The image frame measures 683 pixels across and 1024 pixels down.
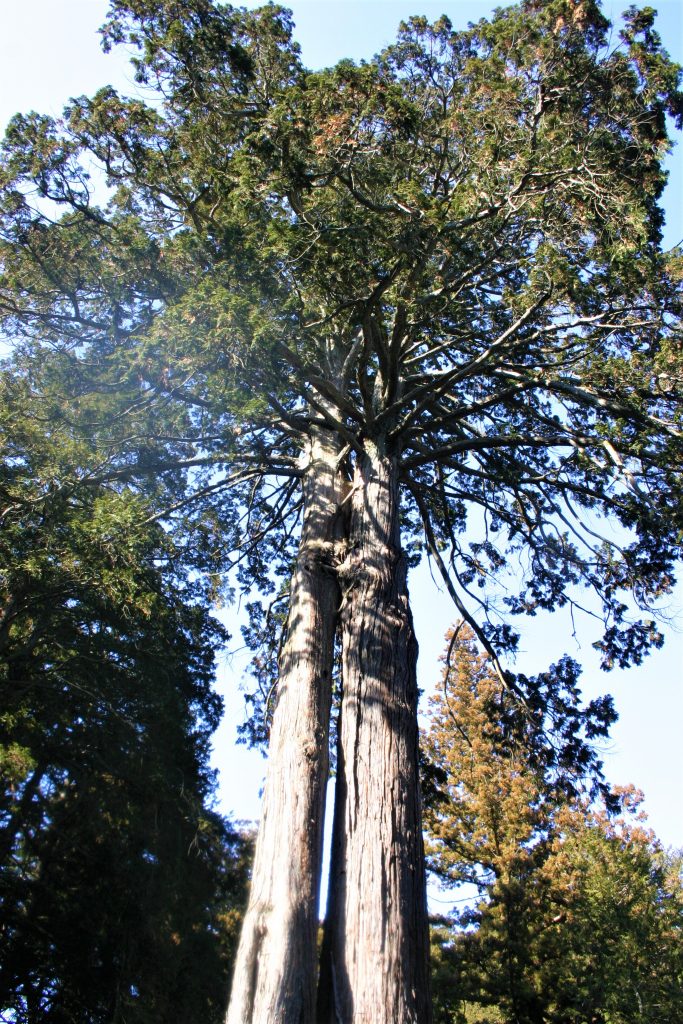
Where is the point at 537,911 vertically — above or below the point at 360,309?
below

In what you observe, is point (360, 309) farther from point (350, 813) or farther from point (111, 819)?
point (111, 819)

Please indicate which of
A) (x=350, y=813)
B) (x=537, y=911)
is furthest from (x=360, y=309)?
(x=537, y=911)

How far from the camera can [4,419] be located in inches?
276

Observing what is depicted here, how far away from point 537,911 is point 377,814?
1098 cm

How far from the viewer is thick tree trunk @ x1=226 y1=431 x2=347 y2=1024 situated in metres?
4.02

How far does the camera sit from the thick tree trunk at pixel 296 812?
13.2 feet

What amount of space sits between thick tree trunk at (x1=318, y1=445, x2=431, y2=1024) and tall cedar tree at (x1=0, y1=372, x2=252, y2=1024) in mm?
3081

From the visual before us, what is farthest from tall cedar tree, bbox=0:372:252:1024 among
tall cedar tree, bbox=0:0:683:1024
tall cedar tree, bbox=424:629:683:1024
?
tall cedar tree, bbox=424:629:683:1024

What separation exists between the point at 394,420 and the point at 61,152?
4.19 metres

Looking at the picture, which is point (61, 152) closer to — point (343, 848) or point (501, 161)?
point (501, 161)

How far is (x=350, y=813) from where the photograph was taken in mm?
4602

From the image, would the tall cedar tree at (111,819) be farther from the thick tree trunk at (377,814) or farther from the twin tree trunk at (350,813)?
the thick tree trunk at (377,814)

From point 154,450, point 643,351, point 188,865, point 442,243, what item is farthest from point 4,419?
point 188,865

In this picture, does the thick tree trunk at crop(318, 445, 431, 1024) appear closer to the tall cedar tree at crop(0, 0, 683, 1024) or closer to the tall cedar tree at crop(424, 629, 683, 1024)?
the tall cedar tree at crop(0, 0, 683, 1024)
